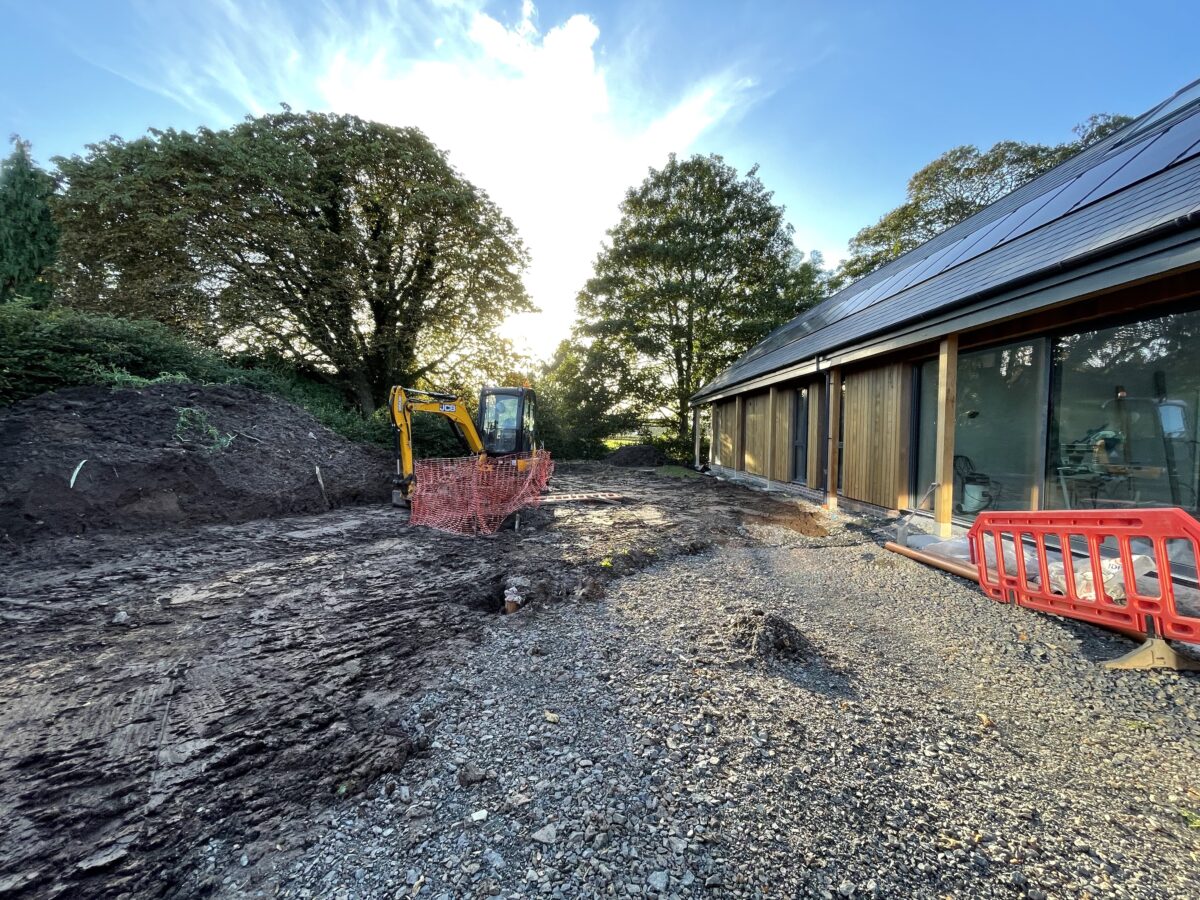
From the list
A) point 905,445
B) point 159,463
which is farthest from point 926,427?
point 159,463

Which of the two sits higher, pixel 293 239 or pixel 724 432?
pixel 293 239

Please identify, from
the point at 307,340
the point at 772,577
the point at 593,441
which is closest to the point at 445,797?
the point at 772,577

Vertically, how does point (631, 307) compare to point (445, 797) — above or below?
above

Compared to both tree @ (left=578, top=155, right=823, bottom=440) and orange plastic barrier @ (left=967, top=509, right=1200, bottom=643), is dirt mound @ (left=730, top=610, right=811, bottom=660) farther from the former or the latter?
tree @ (left=578, top=155, right=823, bottom=440)

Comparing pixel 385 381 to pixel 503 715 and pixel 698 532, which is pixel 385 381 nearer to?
pixel 698 532

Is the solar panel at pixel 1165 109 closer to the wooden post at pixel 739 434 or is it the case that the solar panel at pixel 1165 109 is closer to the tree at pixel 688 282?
the wooden post at pixel 739 434

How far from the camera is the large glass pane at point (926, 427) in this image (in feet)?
21.5

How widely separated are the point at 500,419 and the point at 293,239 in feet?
29.4

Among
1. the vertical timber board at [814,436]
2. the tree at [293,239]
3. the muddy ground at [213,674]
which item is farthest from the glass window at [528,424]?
the tree at [293,239]

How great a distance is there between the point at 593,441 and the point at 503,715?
18615 mm

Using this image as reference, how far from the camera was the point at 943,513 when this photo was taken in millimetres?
5648

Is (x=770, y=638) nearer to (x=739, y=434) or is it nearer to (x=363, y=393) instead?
(x=739, y=434)

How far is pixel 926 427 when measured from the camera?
22.0 feet

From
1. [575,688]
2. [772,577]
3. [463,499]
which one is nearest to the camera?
[575,688]
